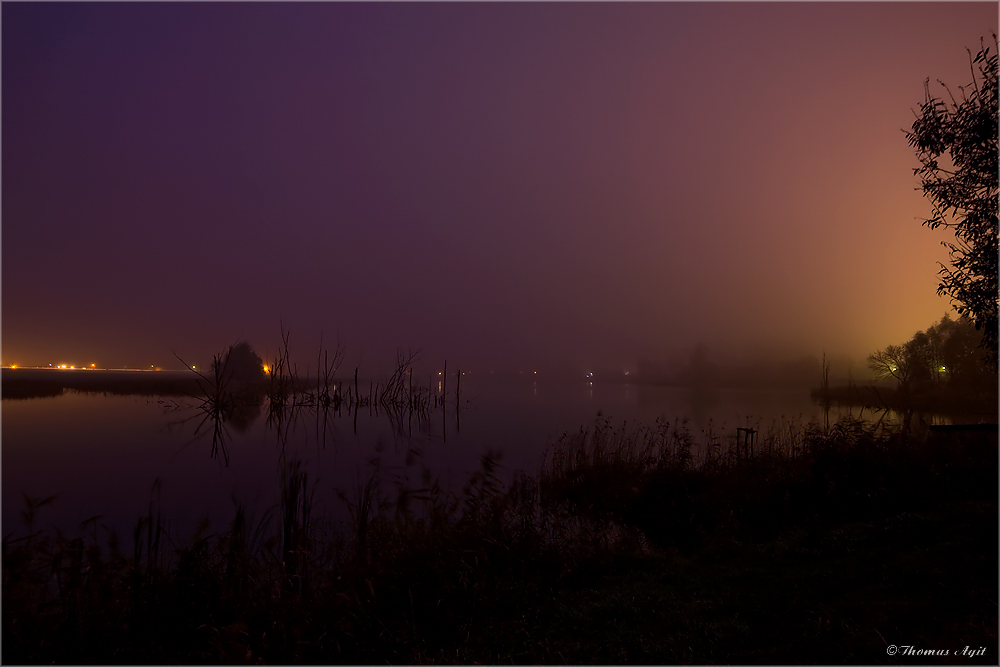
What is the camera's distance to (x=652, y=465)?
44.5 ft

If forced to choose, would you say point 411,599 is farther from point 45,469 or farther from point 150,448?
point 150,448

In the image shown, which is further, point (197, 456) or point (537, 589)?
point (197, 456)

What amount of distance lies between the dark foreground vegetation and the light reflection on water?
3.04m

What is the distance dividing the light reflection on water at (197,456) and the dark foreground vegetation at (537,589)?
3044mm

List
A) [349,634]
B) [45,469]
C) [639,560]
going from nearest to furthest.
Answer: [349,634]
[639,560]
[45,469]

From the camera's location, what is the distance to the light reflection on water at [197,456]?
12438 millimetres

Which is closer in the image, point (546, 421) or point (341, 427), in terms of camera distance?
point (341, 427)

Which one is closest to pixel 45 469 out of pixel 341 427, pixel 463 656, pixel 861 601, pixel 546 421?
pixel 341 427

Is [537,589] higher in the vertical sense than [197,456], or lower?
higher

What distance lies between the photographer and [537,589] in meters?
6.57

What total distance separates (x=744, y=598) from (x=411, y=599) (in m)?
3.84

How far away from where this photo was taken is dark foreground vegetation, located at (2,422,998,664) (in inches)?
189

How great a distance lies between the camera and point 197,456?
18422 mm

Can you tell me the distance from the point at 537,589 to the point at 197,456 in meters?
16.5
